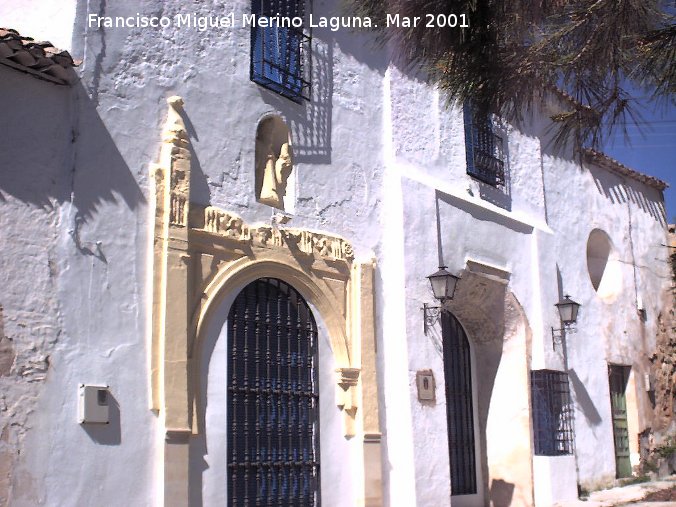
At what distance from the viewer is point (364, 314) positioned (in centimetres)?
903

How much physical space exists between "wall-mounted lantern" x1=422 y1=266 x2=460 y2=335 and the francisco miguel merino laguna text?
110 inches

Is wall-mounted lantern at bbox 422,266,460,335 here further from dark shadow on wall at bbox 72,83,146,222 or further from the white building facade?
dark shadow on wall at bbox 72,83,146,222

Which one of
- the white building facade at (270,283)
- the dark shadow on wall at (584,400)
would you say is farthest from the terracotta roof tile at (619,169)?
the dark shadow on wall at (584,400)

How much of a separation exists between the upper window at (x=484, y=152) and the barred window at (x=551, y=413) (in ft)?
8.72

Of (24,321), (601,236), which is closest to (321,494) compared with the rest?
(24,321)

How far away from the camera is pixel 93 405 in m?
6.55

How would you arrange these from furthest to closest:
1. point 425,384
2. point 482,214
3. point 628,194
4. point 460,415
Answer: point 628,194
point 460,415
point 482,214
point 425,384

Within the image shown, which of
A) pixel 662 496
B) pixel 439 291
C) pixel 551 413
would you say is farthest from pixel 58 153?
pixel 662 496

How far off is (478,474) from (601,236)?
17.1ft

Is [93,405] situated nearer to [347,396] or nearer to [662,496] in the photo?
[347,396]

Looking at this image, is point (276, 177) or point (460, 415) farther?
point (460, 415)

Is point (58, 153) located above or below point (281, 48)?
below

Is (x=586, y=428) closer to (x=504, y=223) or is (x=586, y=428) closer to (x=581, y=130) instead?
(x=504, y=223)

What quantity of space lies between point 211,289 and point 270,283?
855mm
